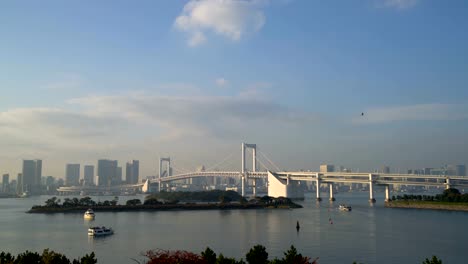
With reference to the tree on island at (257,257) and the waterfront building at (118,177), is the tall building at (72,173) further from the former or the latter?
the tree on island at (257,257)

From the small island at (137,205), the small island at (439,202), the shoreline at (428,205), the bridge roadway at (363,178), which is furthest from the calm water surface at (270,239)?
the bridge roadway at (363,178)

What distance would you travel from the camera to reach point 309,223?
1934 centimetres

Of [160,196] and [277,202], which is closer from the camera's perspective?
[277,202]

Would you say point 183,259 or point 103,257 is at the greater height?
point 183,259

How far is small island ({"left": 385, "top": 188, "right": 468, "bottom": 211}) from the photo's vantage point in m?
27.4

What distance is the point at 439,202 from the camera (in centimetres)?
2884

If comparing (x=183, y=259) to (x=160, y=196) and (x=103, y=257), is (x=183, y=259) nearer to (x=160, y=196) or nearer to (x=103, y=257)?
(x=103, y=257)

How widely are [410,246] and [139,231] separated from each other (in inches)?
354

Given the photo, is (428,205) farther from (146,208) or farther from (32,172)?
(32,172)

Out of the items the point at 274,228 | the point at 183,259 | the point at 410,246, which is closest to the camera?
the point at 183,259

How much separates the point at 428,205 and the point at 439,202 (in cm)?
73

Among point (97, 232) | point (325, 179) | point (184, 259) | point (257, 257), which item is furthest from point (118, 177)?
point (184, 259)

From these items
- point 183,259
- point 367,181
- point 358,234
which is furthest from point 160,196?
point 183,259

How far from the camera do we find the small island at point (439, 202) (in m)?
27.4
